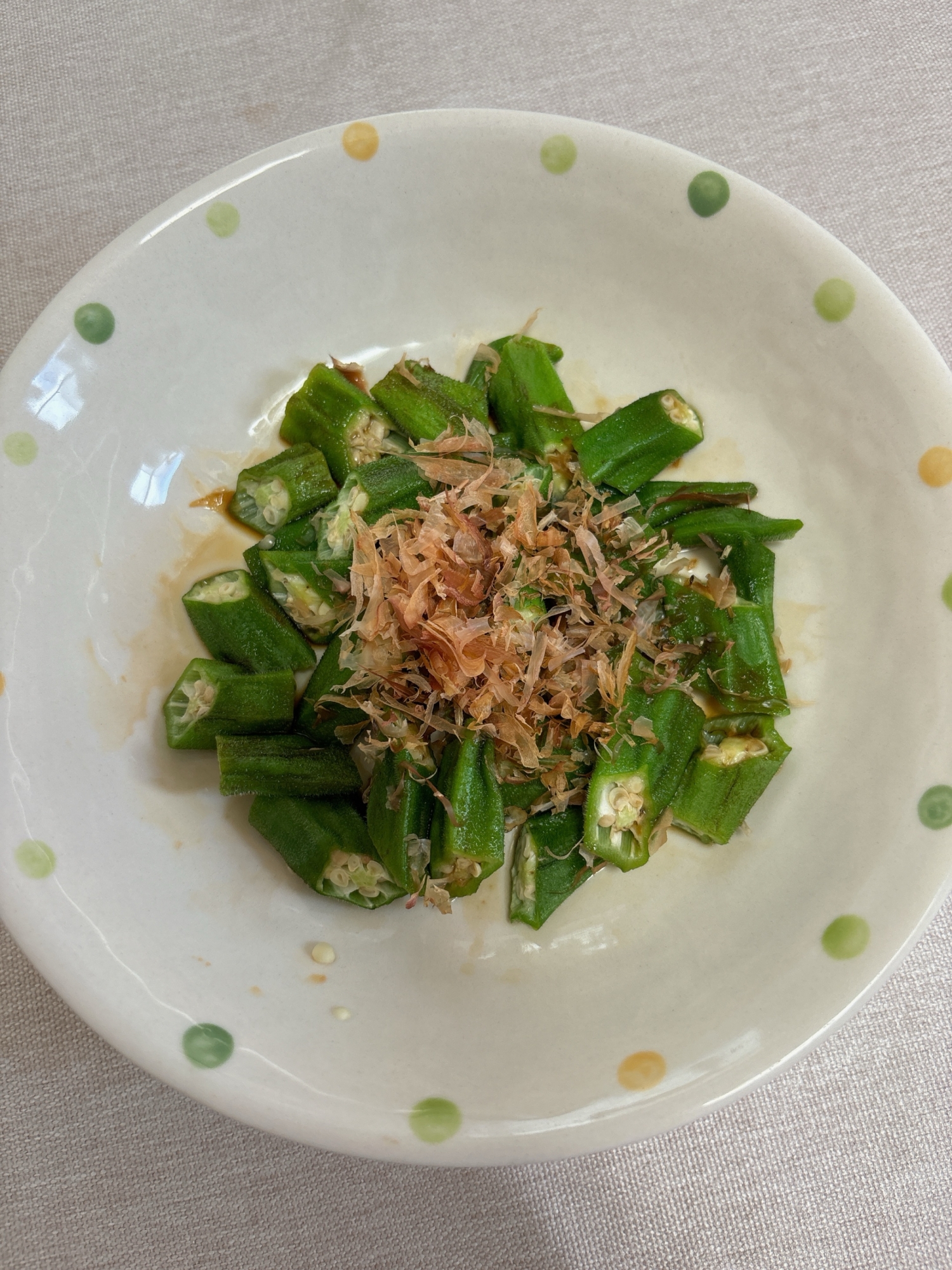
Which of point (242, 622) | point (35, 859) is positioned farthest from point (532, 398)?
point (35, 859)

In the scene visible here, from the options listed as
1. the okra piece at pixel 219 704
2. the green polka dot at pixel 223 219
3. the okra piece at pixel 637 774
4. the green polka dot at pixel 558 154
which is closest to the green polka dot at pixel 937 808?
the okra piece at pixel 637 774

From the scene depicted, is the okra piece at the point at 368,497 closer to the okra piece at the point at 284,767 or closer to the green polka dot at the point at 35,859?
the okra piece at the point at 284,767

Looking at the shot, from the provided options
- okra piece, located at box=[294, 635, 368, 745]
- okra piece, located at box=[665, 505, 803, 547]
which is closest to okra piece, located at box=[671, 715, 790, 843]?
okra piece, located at box=[665, 505, 803, 547]

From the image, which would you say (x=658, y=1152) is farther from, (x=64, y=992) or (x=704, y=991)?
(x=64, y=992)

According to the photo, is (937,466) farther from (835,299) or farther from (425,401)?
(425,401)

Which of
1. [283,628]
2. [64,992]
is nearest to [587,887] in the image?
[283,628]
